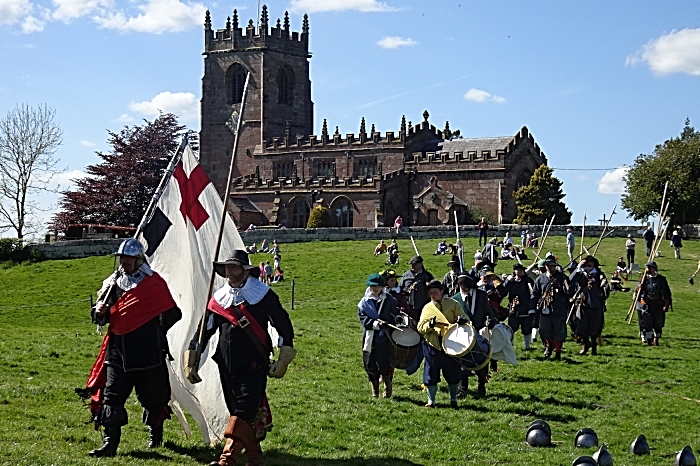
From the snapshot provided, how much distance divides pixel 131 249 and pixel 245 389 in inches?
73.6

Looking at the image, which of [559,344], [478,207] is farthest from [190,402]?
[478,207]

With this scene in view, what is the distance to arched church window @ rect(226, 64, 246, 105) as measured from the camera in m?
88.2

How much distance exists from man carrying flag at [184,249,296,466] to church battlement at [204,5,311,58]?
264ft

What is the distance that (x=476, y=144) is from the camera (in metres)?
78.9

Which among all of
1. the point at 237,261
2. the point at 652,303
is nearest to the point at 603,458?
the point at 237,261

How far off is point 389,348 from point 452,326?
0.98 m

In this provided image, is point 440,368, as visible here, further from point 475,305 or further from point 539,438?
point 539,438

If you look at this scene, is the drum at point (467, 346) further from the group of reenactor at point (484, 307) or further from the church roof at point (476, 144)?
the church roof at point (476, 144)

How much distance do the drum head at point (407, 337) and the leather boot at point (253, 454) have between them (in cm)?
478

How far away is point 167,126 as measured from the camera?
243 ft

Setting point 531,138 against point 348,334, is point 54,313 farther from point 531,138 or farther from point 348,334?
point 531,138

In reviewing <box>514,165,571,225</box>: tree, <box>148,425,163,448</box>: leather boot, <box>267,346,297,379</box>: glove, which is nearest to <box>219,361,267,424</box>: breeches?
<box>267,346,297,379</box>: glove

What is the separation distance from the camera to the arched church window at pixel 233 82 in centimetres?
8819

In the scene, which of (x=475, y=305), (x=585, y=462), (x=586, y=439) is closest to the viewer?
(x=585, y=462)
